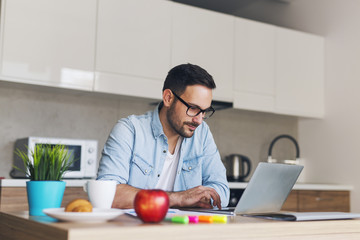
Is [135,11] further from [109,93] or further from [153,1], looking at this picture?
[109,93]

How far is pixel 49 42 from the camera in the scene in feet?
9.53

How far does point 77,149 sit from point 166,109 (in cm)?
107

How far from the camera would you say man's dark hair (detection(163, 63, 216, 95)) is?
6.40ft

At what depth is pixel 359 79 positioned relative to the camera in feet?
12.0

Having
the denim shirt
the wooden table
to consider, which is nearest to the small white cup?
the wooden table

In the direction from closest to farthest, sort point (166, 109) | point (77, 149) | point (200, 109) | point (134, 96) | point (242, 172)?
point (200, 109)
point (166, 109)
point (77, 149)
point (134, 96)
point (242, 172)

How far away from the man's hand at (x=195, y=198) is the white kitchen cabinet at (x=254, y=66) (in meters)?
1.84

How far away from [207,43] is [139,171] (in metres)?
1.77

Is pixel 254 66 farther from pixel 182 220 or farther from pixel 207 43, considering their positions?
pixel 182 220

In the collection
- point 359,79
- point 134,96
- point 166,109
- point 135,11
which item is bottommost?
point 166,109

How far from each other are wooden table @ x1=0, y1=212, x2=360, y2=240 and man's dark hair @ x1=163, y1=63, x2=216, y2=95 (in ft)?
2.71

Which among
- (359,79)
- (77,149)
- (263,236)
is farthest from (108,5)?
(263,236)

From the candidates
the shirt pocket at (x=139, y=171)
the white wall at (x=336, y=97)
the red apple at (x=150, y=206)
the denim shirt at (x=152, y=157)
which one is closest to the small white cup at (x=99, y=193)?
the red apple at (x=150, y=206)

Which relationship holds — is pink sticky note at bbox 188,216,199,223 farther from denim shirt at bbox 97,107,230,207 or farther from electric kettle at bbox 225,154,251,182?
electric kettle at bbox 225,154,251,182
